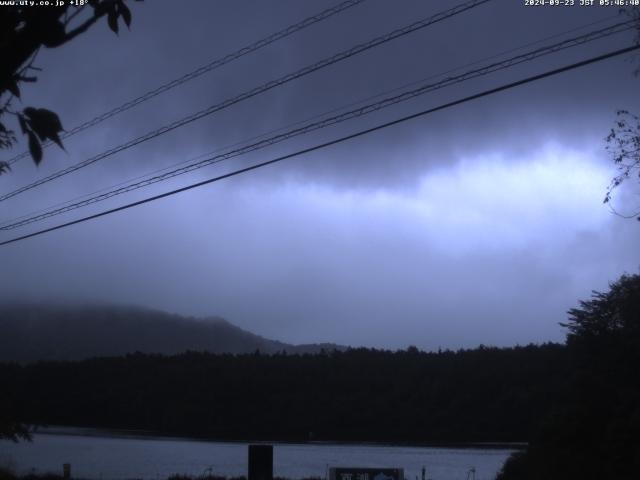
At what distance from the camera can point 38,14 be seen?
200 inches

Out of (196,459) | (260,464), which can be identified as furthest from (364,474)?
(196,459)

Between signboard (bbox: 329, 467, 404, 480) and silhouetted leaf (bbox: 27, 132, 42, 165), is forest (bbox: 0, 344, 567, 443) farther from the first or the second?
silhouetted leaf (bbox: 27, 132, 42, 165)

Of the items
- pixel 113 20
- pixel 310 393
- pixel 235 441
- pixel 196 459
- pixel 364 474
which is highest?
pixel 310 393

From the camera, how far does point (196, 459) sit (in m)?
59.2

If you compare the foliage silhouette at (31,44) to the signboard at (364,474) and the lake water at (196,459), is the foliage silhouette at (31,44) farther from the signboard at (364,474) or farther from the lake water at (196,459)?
the lake water at (196,459)

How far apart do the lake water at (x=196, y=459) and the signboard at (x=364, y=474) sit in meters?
22.3

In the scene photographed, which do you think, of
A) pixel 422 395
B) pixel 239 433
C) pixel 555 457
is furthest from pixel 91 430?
pixel 555 457

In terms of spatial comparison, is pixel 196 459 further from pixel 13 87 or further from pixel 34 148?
pixel 34 148

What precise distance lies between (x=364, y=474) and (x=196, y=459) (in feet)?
135

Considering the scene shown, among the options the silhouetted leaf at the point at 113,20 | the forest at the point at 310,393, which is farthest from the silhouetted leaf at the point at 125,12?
the forest at the point at 310,393

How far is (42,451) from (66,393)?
1480 cm

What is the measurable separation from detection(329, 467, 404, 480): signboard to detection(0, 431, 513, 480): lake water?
22.3m

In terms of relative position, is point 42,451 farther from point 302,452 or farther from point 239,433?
point 239,433

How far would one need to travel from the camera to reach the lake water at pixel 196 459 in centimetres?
4959
